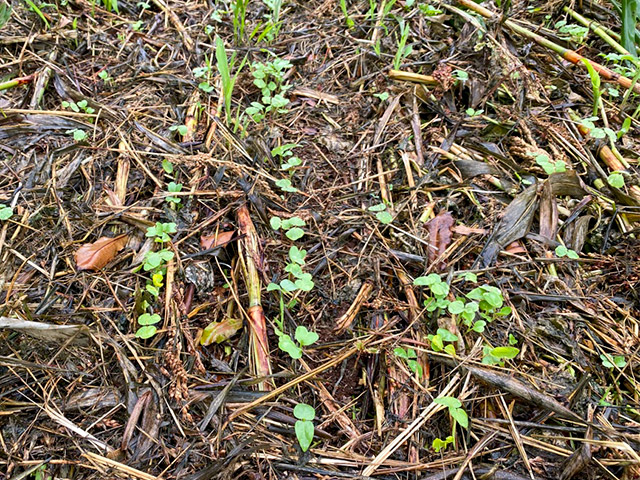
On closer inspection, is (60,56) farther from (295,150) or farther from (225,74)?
(295,150)

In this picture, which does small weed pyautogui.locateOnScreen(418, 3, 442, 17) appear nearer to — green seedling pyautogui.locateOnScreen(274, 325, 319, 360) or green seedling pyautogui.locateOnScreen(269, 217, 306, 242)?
green seedling pyautogui.locateOnScreen(269, 217, 306, 242)

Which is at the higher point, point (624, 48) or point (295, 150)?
point (624, 48)

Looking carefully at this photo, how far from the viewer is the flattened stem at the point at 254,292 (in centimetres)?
135

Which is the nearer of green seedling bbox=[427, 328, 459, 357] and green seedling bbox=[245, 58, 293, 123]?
green seedling bbox=[427, 328, 459, 357]

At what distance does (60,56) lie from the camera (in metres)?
2.29

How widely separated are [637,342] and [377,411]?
885mm

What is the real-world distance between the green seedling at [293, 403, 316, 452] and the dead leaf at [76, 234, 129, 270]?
0.86 m

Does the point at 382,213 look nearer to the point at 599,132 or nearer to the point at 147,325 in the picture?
the point at 147,325

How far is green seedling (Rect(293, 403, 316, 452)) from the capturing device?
45.5 inches

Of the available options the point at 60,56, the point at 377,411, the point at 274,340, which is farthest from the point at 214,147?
the point at 377,411

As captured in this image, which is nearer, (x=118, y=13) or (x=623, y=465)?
(x=623, y=465)

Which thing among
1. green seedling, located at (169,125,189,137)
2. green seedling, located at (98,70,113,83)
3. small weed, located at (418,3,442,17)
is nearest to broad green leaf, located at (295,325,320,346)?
green seedling, located at (169,125,189,137)

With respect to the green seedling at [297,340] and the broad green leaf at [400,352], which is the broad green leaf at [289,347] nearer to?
the green seedling at [297,340]

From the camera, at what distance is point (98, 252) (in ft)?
5.03
